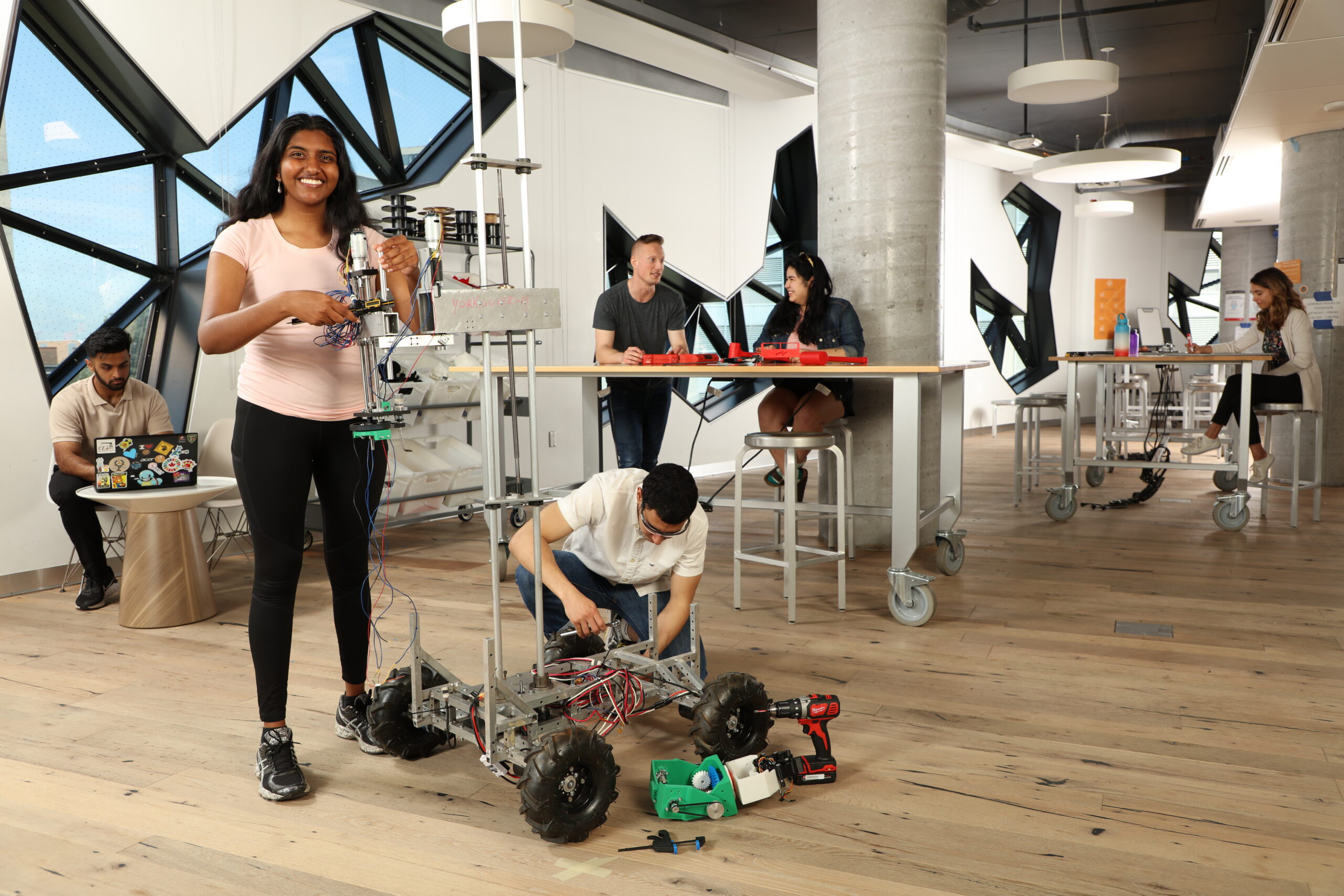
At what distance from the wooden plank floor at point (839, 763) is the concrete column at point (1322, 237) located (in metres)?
3.46

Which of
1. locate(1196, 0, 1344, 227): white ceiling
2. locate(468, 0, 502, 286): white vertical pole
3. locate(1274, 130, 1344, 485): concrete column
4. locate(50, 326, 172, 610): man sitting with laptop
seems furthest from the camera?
locate(1274, 130, 1344, 485): concrete column

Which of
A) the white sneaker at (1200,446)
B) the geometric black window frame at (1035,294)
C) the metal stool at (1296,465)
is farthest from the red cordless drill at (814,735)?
the geometric black window frame at (1035,294)

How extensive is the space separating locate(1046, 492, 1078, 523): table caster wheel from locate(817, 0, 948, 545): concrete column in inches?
43.4

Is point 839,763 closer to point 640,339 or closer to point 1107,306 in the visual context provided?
point 640,339

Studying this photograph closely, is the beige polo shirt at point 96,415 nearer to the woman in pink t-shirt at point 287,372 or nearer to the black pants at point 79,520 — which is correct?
the black pants at point 79,520

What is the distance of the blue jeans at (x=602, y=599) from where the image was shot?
238 centimetres

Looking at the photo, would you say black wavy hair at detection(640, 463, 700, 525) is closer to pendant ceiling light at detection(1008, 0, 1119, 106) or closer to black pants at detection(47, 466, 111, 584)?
black pants at detection(47, 466, 111, 584)

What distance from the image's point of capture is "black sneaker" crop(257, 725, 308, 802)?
191 cm

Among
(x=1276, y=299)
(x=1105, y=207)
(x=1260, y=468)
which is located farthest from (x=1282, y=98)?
(x=1105, y=207)

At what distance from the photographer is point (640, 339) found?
4254mm

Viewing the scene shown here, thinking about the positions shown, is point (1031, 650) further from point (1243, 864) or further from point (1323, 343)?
point (1323, 343)

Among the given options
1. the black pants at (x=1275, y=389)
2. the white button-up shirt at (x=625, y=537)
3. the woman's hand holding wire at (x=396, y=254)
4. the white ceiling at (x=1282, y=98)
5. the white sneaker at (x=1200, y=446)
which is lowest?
the white sneaker at (x=1200, y=446)

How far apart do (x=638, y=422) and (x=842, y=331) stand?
0.94 meters

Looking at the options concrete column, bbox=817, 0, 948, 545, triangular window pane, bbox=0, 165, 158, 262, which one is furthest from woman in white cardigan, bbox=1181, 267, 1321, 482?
triangular window pane, bbox=0, 165, 158, 262
